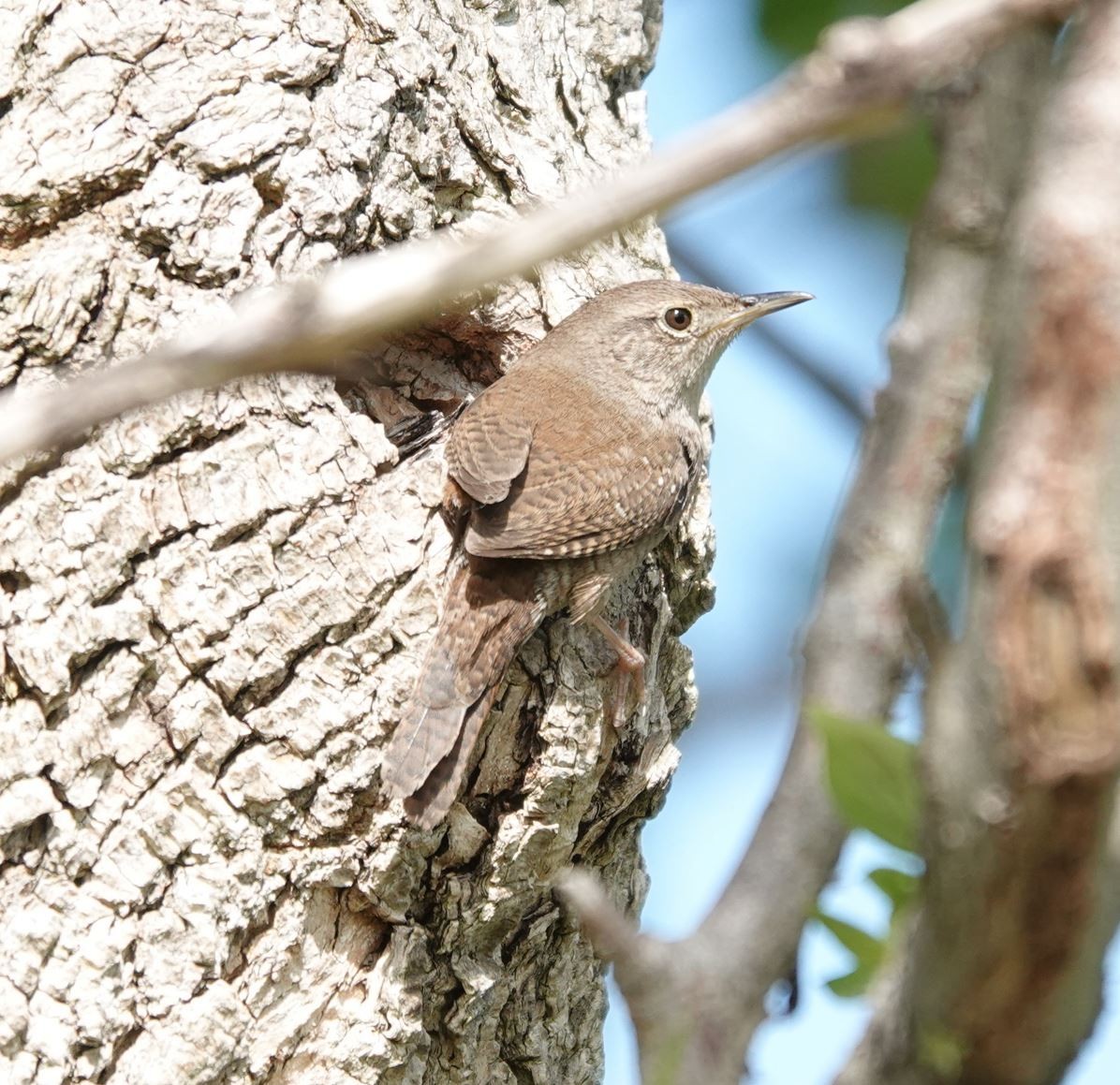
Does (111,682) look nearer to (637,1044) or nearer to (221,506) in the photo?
(221,506)

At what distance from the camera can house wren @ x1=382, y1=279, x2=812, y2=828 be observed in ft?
9.13

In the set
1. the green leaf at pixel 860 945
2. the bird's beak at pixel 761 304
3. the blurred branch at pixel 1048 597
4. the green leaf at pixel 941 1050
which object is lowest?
the bird's beak at pixel 761 304

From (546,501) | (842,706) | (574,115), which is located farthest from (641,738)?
(842,706)

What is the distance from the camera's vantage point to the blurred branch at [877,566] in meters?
1.10

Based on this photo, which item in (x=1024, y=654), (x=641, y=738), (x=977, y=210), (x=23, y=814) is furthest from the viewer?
(x=641, y=738)

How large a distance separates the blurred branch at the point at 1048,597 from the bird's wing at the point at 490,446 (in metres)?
2.00

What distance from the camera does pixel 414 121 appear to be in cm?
322

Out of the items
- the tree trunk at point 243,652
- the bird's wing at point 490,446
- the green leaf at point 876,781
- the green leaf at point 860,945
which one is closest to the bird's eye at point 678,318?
the bird's wing at point 490,446

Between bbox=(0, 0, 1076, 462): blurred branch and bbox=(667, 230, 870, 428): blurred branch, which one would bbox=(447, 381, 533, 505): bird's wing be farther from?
bbox=(0, 0, 1076, 462): blurred branch

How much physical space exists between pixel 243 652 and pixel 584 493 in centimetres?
89

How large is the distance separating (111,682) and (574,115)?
181 cm

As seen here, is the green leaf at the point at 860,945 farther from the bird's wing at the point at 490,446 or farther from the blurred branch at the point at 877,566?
the bird's wing at the point at 490,446

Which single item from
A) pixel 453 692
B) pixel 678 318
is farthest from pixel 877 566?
pixel 678 318

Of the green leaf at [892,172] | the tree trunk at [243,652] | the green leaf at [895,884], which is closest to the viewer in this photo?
the green leaf at [895,884]
